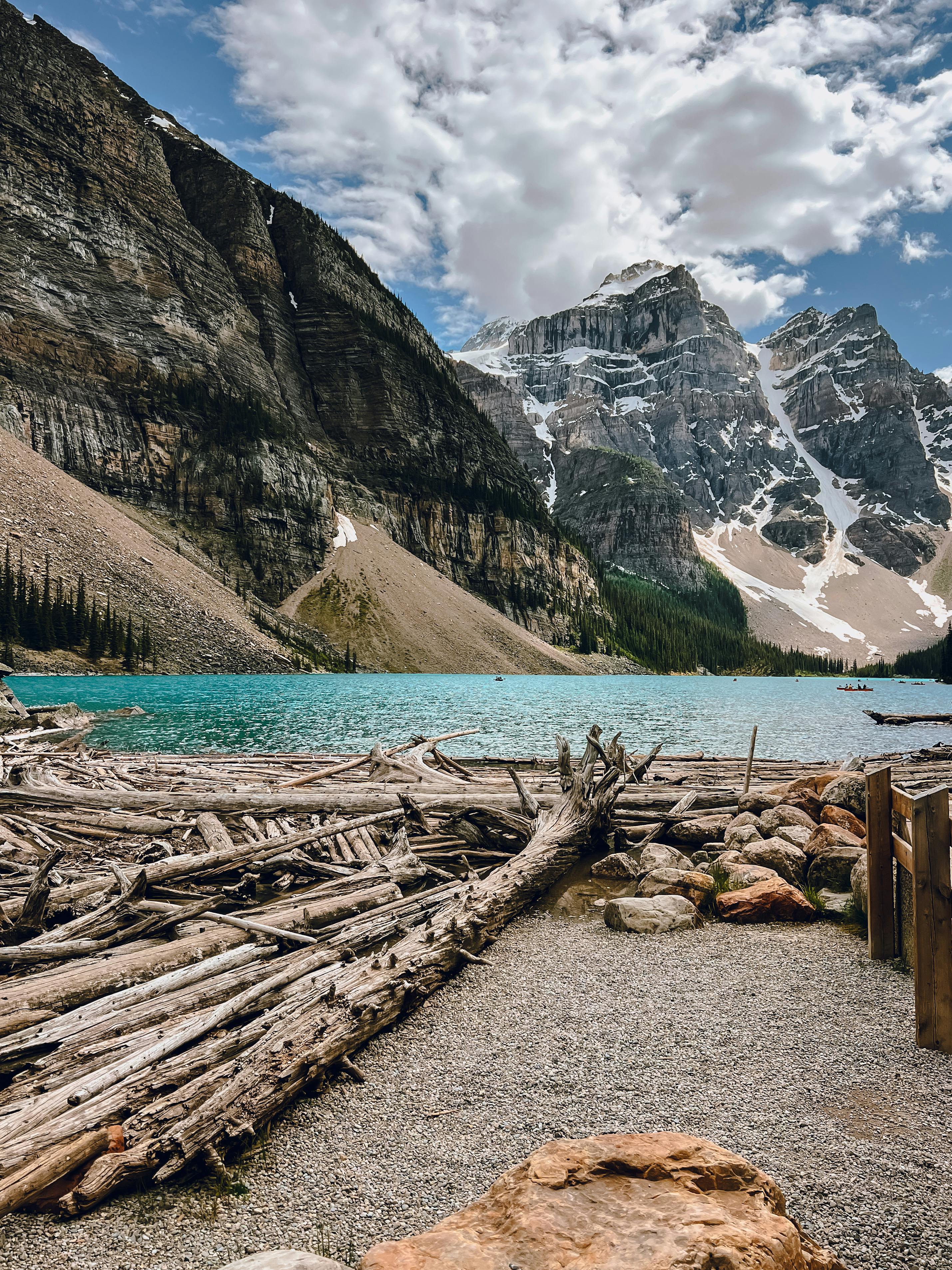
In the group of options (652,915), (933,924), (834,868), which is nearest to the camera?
(933,924)

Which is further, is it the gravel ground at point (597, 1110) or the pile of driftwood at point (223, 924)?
the pile of driftwood at point (223, 924)

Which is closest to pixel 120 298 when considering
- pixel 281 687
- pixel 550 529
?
pixel 281 687

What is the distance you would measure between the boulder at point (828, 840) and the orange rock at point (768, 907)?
1913mm

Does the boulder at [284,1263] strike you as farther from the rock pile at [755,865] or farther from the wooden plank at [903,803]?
the rock pile at [755,865]

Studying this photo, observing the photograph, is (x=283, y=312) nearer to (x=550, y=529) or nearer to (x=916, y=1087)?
(x=550, y=529)

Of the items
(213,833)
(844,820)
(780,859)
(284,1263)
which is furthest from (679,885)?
(284,1263)

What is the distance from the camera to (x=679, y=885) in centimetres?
1041

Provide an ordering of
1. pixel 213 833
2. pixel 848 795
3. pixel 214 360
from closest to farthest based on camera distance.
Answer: pixel 213 833 → pixel 848 795 → pixel 214 360

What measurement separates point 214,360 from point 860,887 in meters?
150

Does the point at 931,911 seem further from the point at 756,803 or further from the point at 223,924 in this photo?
the point at 756,803

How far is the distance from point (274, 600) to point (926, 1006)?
118717 millimetres

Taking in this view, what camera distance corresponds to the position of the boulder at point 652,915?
9.36 m

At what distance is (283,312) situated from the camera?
161250mm

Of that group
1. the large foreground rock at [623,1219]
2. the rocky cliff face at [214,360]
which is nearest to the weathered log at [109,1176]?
the large foreground rock at [623,1219]
